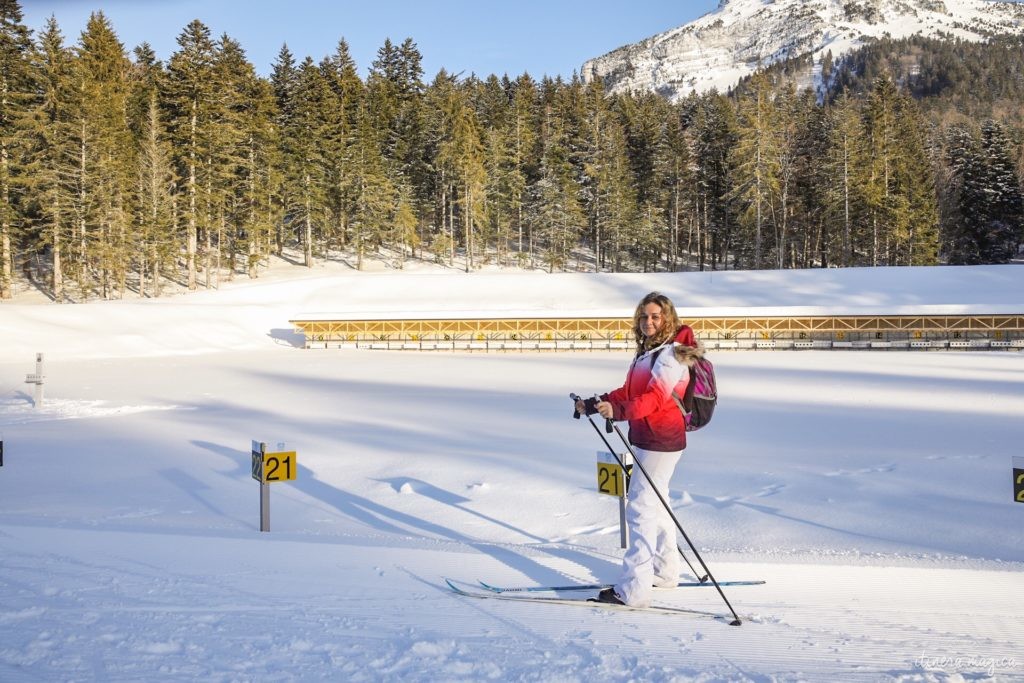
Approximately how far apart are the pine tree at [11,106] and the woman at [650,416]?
3350 cm

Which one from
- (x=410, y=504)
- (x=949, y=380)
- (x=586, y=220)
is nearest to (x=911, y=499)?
(x=410, y=504)

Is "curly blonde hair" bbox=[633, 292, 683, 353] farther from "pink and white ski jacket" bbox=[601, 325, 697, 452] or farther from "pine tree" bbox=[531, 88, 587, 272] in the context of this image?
"pine tree" bbox=[531, 88, 587, 272]

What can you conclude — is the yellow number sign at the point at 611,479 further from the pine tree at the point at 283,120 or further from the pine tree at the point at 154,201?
the pine tree at the point at 283,120

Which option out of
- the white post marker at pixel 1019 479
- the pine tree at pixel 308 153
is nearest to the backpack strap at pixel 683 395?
the white post marker at pixel 1019 479

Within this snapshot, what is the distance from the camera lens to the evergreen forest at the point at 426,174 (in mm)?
31484

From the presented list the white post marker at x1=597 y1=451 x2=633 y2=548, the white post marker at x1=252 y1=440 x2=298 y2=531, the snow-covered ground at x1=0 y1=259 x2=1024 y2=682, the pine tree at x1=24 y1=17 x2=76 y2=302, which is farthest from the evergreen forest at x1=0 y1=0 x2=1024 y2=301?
the white post marker at x1=597 y1=451 x2=633 y2=548

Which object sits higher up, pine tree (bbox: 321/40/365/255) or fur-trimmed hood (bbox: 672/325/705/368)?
pine tree (bbox: 321/40/365/255)

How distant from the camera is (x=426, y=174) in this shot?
5050cm

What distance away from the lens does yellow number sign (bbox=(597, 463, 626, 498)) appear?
4.99m

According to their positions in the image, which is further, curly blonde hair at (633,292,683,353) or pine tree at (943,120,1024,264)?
pine tree at (943,120,1024,264)

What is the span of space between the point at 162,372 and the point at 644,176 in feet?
139

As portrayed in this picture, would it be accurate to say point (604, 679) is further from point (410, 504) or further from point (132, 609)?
point (410, 504)

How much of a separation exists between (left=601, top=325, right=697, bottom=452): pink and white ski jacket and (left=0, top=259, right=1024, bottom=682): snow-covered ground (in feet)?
2.83

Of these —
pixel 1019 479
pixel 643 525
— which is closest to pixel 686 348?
pixel 643 525
